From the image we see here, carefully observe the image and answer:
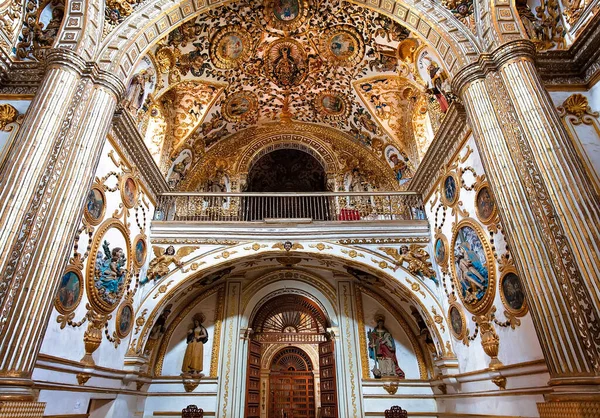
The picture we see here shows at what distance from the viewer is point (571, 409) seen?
3779 millimetres

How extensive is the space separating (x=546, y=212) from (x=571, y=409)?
226 cm

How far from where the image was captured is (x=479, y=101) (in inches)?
233

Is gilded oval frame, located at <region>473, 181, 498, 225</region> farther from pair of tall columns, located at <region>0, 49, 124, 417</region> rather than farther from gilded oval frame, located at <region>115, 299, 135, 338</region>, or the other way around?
gilded oval frame, located at <region>115, 299, 135, 338</region>

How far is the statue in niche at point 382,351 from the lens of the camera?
973cm

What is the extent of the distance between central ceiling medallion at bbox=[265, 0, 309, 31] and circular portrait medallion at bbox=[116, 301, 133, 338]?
758cm

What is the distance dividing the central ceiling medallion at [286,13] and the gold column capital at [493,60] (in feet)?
15.1

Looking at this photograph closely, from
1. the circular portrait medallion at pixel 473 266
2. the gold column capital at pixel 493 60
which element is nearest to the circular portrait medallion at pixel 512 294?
the circular portrait medallion at pixel 473 266

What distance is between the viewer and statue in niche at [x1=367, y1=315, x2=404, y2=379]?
31.9ft

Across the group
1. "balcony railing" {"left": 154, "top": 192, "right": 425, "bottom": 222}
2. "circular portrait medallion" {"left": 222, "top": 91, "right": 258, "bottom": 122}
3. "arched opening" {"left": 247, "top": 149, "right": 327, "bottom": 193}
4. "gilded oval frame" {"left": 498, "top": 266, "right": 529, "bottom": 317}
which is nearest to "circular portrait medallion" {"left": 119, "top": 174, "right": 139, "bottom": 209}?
"balcony railing" {"left": 154, "top": 192, "right": 425, "bottom": 222}

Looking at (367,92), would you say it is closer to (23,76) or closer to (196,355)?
(23,76)

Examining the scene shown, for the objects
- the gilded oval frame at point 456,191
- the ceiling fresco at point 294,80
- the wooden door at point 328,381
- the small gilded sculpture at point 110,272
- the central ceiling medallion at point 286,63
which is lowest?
the wooden door at point 328,381

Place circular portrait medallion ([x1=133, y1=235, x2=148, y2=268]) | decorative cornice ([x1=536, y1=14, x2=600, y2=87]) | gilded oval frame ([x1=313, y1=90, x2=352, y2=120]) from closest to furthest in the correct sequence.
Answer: decorative cornice ([x1=536, y1=14, x2=600, y2=87]), circular portrait medallion ([x1=133, y1=235, x2=148, y2=268]), gilded oval frame ([x1=313, y1=90, x2=352, y2=120])

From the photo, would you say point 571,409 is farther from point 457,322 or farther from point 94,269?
point 94,269

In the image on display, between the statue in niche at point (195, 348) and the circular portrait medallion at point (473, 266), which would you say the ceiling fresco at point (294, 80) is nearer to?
the circular portrait medallion at point (473, 266)
